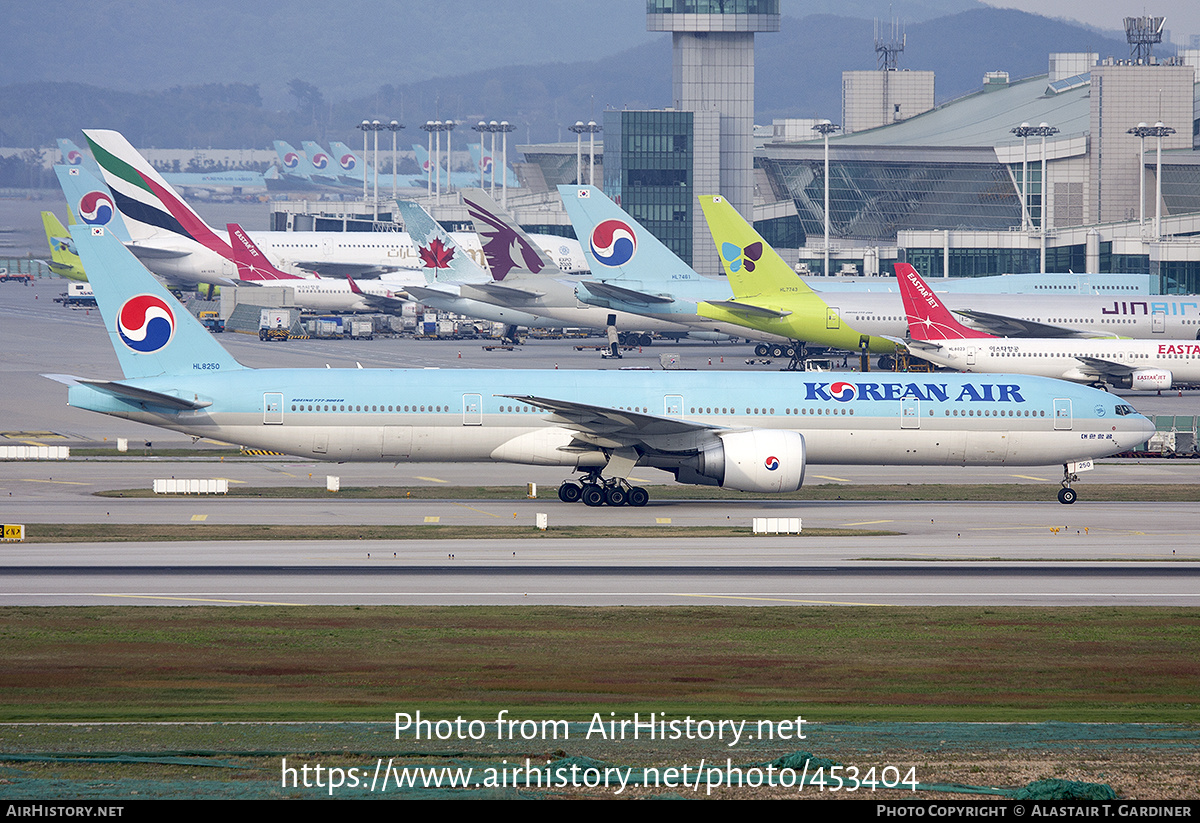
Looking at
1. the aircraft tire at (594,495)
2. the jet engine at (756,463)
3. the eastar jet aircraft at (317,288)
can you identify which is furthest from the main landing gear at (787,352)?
the jet engine at (756,463)

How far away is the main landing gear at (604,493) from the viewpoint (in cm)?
4247

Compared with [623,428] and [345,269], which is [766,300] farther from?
[345,269]

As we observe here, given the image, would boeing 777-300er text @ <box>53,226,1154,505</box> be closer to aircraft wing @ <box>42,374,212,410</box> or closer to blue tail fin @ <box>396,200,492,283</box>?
aircraft wing @ <box>42,374,212,410</box>

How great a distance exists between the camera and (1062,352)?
242 feet

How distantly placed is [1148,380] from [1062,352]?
4.70 metres

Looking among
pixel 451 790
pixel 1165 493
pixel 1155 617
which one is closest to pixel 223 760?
pixel 451 790

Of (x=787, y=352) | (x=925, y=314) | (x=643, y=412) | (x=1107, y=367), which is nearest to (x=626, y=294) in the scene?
(x=787, y=352)

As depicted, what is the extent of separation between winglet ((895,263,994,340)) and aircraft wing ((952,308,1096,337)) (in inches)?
299

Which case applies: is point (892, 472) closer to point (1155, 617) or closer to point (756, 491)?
point (756, 491)

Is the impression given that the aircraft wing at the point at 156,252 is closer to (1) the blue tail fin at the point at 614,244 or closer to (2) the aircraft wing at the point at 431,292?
(2) the aircraft wing at the point at 431,292

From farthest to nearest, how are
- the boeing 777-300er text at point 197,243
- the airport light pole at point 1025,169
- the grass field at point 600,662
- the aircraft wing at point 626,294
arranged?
the airport light pole at point 1025,169
the boeing 777-300er text at point 197,243
the aircraft wing at point 626,294
the grass field at point 600,662

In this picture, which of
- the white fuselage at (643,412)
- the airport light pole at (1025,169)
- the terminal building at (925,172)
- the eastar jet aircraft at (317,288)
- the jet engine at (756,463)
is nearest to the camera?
the jet engine at (756,463)

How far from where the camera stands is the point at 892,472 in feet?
172

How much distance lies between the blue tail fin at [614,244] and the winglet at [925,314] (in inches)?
649
